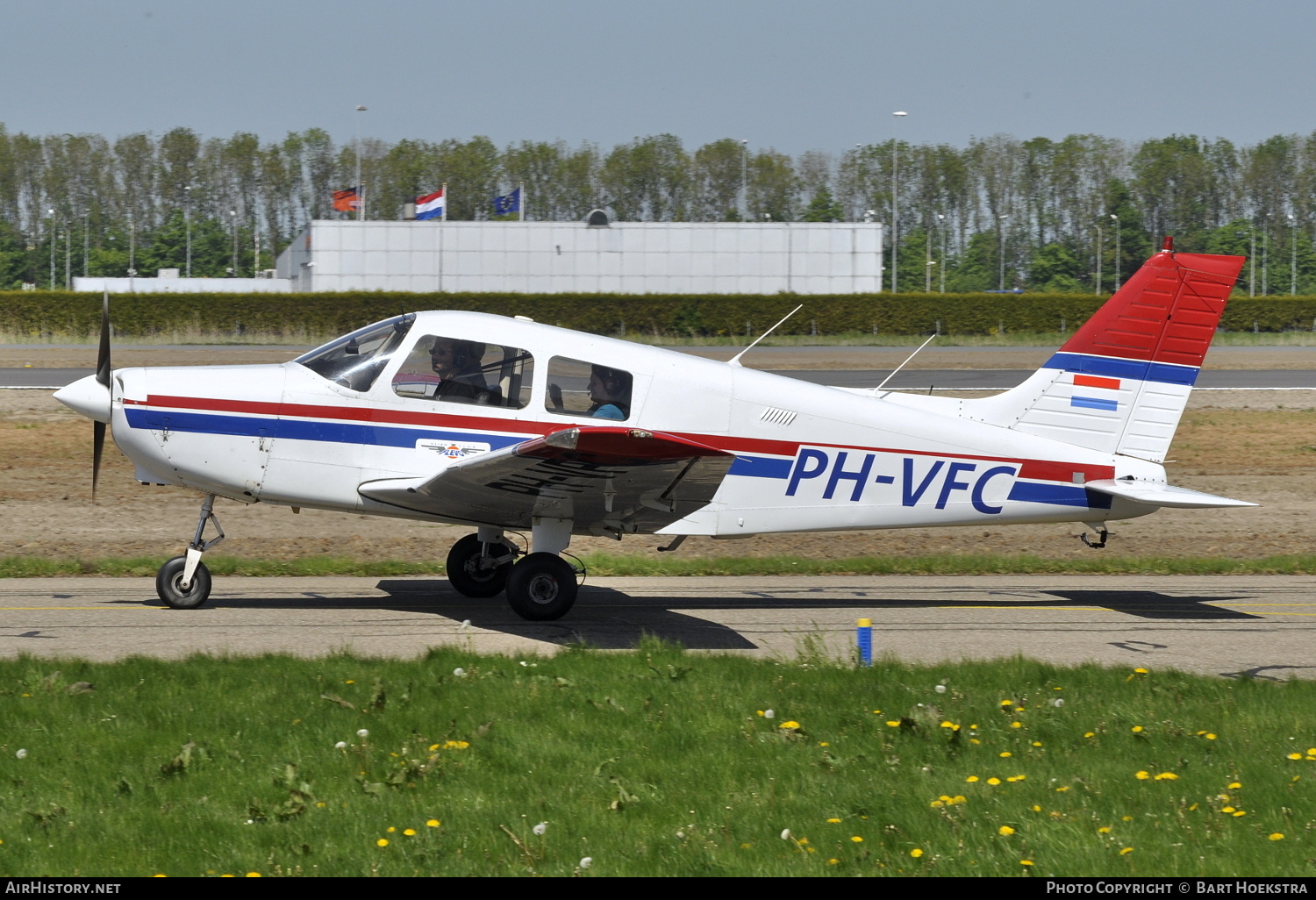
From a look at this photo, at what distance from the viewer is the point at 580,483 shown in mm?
8766

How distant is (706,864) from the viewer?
4621mm

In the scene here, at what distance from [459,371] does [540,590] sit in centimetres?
175

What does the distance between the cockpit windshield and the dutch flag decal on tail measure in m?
4.74

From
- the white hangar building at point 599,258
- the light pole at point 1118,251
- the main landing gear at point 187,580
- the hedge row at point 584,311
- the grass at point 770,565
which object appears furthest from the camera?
the light pole at point 1118,251

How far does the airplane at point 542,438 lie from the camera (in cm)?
915

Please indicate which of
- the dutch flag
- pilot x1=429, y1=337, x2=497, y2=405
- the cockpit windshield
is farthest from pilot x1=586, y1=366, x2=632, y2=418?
the dutch flag

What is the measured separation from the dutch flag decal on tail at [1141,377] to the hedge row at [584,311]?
33976 mm

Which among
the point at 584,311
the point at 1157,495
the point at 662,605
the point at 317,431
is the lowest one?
the point at 662,605

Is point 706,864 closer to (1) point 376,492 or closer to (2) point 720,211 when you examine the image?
(1) point 376,492

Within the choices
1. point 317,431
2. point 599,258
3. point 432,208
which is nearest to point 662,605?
point 317,431

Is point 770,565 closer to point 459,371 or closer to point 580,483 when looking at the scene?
point 580,483

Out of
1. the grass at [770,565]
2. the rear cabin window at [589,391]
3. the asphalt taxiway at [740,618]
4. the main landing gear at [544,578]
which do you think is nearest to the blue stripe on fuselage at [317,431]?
the rear cabin window at [589,391]

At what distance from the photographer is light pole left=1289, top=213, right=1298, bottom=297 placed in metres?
87.6

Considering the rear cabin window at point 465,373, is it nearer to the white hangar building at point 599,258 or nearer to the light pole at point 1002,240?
the white hangar building at point 599,258
